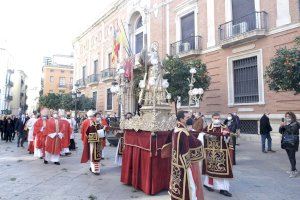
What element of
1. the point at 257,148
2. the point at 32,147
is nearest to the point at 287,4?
the point at 257,148

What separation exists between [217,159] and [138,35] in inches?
867

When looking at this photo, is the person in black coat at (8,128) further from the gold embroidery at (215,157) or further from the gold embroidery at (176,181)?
the gold embroidery at (176,181)

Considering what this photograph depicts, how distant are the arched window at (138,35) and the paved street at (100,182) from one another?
706 inches

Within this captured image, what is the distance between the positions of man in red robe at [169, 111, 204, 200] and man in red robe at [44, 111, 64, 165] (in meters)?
5.74

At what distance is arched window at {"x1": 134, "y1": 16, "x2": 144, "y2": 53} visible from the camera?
26.1 metres

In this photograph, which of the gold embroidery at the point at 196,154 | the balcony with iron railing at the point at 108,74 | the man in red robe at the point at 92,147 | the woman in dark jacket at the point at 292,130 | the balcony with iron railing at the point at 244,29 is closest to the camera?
the gold embroidery at the point at 196,154

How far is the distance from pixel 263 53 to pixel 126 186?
1081 centimetres

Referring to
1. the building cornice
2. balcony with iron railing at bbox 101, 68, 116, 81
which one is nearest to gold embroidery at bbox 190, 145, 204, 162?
balcony with iron railing at bbox 101, 68, 116, 81

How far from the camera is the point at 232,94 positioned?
15.9m

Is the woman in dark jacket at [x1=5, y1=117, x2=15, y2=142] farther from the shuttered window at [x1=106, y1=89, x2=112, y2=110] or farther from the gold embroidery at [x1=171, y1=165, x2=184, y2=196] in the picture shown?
the gold embroidery at [x1=171, y1=165, x2=184, y2=196]

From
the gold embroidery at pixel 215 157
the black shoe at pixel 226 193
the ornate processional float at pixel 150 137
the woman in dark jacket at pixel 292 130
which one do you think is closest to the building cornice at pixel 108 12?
the ornate processional float at pixel 150 137

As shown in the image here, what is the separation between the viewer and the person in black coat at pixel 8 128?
17234 millimetres

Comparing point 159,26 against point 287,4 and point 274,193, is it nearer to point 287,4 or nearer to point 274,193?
point 287,4

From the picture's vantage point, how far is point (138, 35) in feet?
87.6
